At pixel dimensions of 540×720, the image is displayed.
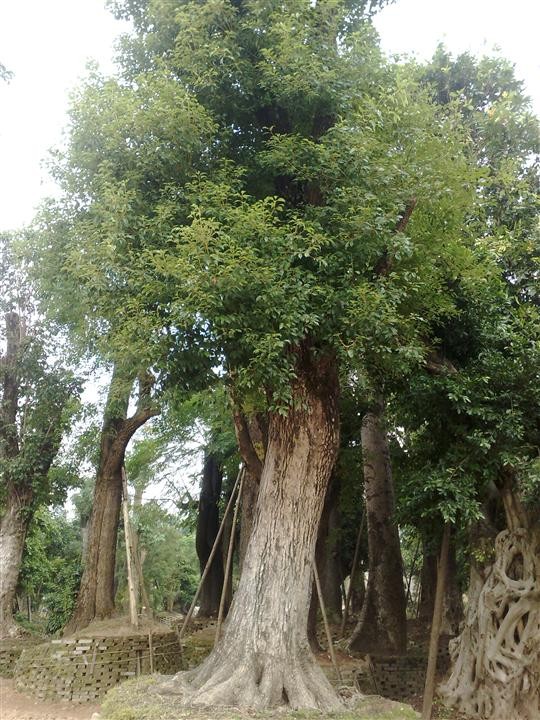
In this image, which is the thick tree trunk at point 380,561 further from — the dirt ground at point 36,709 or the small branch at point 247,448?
the dirt ground at point 36,709

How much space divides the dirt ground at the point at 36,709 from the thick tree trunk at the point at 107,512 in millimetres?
1829

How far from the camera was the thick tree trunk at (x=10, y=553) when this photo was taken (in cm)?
1133

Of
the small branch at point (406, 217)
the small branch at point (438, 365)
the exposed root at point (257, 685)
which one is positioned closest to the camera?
the exposed root at point (257, 685)

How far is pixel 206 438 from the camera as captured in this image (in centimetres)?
1667

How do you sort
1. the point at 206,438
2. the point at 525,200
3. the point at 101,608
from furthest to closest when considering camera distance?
1. the point at 206,438
2. the point at 101,608
3. the point at 525,200

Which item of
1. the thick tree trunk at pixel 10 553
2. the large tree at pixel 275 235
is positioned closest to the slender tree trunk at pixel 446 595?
the large tree at pixel 275 235

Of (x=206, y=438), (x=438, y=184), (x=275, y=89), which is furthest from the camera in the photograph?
(x=206, y=438)

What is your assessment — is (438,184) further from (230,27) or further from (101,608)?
(101,608)

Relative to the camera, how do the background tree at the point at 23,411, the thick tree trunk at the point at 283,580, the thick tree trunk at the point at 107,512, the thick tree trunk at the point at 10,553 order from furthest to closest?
the background tree at the point at 23,411 → the thick tree trunk at the point at 10,553 → the thick tree trunk at the point at 107,512 → the thick tree trunk at the point at 283,580

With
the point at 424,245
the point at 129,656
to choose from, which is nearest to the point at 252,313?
the point at 424,245

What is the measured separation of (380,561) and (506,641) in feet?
12.1

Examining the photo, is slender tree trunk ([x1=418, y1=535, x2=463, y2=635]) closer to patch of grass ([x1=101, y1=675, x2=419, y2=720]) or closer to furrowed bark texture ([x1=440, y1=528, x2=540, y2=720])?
furrowed bark texture ([x1=440, y1=528, x2=540, y2=720])

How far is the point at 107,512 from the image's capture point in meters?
11.1

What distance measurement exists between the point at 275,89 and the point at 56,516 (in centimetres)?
2391
